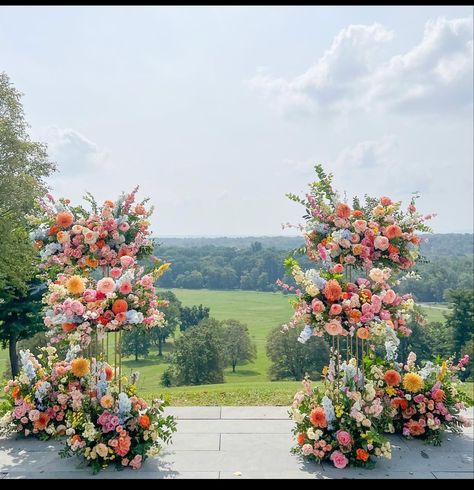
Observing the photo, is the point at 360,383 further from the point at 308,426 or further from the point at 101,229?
the point at 101,229

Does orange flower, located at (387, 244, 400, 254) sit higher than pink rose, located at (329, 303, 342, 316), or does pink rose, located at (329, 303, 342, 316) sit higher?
orange flower, located at (387, 244, 400, 254)

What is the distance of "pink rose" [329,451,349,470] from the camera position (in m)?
5.54

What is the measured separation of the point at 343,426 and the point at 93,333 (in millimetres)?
2993

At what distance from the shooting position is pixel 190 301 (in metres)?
79.1

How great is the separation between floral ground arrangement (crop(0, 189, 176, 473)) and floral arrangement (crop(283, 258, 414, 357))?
1664mm

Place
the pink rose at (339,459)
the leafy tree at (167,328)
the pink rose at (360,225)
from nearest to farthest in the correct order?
the pink rose at (339,459)
the pink rose at (360,225)
the leafy tree at (167,328)

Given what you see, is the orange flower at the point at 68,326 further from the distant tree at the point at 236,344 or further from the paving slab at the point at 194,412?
the distant tree at the point at 236,344

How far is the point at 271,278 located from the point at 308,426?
86119 millimetres

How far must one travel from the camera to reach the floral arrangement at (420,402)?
6.41 metres

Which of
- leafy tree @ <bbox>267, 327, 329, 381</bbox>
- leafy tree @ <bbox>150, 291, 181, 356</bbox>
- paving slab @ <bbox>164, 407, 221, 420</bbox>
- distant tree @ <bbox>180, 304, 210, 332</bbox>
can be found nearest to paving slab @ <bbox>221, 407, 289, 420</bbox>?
paving slab @ <bbox>164, 407, 221, 420</bbox>

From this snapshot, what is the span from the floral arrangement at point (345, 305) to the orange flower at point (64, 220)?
112 inches

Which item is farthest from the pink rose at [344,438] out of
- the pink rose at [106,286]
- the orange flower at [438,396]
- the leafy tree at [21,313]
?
the leafy tree at [21,313]

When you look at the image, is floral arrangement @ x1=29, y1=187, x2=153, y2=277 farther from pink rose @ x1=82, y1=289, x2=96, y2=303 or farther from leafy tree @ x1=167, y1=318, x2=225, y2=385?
leafy tree @ x1=167, y1=318, x2=225, y2=385
